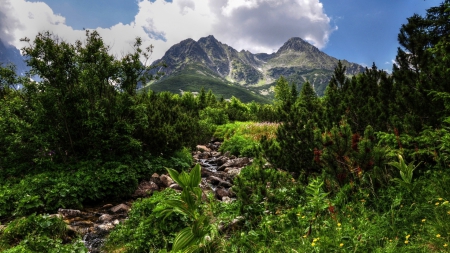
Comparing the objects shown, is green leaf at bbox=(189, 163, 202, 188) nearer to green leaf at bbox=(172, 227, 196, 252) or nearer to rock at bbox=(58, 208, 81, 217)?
green leaf at bbox=(172, 227, 196, 252)

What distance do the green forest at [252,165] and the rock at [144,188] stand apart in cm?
35

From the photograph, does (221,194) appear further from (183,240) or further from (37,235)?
(183,240)

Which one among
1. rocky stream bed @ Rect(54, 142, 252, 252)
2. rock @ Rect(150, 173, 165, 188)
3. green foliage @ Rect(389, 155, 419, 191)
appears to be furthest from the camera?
rock @ Rect(150, 173, 165, 188)

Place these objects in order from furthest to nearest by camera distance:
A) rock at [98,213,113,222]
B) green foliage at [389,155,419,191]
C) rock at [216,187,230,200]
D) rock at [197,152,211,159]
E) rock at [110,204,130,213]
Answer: rock at [197,152,211,159] < rock at [216,187,230,200] < rock at [110,204,130,213] < rock at [98,213,113,222] < green foliage at [389,155,419,191]

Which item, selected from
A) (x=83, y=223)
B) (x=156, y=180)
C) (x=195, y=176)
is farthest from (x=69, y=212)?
(x=195, y=176)

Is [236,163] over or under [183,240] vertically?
under

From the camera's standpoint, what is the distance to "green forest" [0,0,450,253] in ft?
11.7

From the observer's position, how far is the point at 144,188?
9.26m

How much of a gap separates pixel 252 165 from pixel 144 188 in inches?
191

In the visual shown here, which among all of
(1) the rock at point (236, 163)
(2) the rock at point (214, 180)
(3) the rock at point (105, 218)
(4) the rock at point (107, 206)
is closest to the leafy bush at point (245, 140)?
(1) the rock at point (236, 163)

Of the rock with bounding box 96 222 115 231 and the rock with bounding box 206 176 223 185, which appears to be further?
the rock with bounding box 206 176 223 185

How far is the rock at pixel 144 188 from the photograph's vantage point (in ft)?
28.9

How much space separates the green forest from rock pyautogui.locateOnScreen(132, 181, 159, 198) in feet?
1.14

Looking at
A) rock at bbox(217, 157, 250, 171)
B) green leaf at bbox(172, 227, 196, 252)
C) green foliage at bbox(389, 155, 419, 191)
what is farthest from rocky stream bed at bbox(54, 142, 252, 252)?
green foliage at bbox(389, 155, 419, 191)
